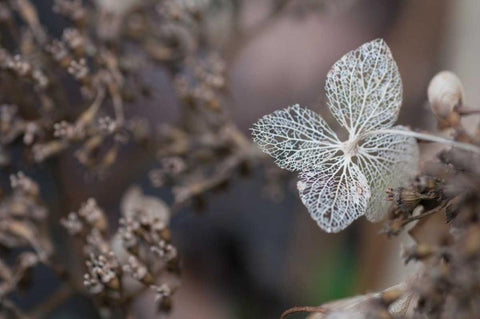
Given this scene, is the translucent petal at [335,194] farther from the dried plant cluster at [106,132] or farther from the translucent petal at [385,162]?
the dried plant cluster at [106,132]

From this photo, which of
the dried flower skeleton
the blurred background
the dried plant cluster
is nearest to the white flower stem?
the dried flower skeleton

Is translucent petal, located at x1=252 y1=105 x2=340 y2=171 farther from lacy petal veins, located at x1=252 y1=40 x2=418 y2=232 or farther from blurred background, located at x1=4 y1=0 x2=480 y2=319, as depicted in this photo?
blurred background, located at x1=4 y1=0 x2=480 y2=319

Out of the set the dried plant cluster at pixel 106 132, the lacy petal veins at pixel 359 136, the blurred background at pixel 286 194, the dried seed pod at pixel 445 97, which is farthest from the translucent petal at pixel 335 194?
the blurred background at pixel 286 194

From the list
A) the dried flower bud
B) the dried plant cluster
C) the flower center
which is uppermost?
the dried plant cluster

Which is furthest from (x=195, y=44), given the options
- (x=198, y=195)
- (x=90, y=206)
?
(x=90, y=206)

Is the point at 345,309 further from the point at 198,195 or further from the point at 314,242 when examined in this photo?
the point at 314,242

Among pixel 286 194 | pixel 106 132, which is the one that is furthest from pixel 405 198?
pixel 286 194
